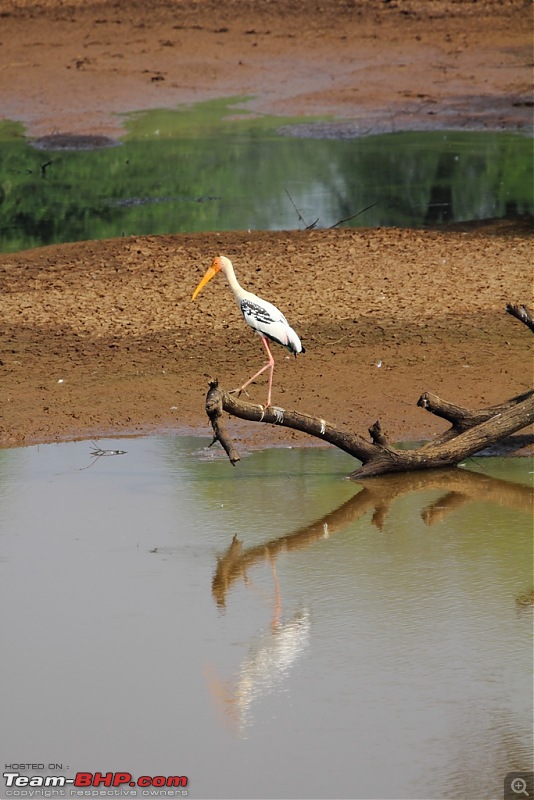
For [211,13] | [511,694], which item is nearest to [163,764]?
[511,694]

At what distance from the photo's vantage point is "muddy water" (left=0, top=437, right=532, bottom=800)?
5992mm

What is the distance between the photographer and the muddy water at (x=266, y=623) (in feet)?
19.7

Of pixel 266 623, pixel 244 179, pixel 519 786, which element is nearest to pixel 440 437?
pixel 266 623

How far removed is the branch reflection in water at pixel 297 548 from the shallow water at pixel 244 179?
8.56 meters

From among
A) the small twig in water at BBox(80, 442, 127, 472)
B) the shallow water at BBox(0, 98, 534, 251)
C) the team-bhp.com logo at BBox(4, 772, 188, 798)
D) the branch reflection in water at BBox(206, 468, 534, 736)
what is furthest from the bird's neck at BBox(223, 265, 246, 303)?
the shallow water at BBox(0, 98, 534, 251)

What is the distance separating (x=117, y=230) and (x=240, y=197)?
8.75ft

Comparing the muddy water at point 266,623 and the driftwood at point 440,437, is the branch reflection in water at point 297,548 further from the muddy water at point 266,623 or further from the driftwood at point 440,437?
the driftwood at point 440,437

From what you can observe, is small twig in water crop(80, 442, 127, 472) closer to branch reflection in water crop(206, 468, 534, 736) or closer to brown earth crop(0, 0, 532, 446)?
brown earth crop(0, 0, 532, 446)

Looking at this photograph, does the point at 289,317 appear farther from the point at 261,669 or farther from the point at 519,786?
the point at 519,786

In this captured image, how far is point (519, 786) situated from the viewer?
5684 mm

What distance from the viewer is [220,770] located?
19.2ft

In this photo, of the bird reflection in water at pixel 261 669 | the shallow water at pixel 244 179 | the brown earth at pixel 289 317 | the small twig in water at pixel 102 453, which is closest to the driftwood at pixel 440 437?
the brown earth at pixel 289 317

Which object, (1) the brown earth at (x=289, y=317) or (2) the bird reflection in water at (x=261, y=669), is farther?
(1) the brown earth at (x=289, y=317)

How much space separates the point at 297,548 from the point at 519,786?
9.88ft
